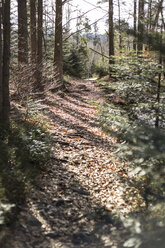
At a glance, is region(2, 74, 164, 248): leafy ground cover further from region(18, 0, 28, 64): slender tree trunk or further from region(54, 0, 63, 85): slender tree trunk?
region(54, 0, 63, 85): slender tree trunk

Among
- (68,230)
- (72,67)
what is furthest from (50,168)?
(72,67)

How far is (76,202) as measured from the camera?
14.9 ft

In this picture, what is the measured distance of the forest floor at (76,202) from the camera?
11.6 feet

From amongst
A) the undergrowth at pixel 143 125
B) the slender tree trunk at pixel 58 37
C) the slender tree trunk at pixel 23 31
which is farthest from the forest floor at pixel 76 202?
the slender tree trunk at pixel 58 37

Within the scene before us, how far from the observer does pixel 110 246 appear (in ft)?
11.2

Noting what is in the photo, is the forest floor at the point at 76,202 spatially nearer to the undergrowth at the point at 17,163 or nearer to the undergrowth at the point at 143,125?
the undergrowth at the point at 17,163

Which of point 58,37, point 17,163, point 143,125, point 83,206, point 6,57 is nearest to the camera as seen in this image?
point 143,125

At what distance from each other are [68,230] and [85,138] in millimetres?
4265

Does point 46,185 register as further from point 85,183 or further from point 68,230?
point 68,230

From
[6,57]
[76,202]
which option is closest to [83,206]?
[76,202]

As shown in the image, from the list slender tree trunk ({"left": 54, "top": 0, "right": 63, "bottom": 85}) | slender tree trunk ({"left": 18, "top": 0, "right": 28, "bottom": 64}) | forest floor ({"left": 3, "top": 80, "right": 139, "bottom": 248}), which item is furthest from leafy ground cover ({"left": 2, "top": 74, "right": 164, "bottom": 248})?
slender tree trunk ({"left": 54, "top": 0, "right": 63, "bottom": 85})

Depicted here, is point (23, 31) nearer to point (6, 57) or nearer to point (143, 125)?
point (6, 57)

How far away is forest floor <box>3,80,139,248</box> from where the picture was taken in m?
3.54

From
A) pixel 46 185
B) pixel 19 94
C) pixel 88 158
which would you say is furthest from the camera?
pixel 19 94
